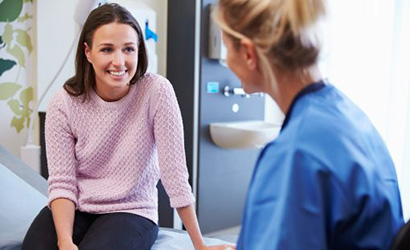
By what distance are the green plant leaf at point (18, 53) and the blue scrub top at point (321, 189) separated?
6.54 ft

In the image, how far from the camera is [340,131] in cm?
66

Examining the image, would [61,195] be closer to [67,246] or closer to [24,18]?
[67,246]

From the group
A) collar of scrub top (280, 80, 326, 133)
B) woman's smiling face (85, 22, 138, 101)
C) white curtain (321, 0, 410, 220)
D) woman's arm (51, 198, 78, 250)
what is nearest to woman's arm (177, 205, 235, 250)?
woman's arm (51, 198, 78, 250)

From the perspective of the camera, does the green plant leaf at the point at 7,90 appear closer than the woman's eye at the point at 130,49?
No

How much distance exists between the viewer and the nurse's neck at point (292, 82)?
2.39 feet

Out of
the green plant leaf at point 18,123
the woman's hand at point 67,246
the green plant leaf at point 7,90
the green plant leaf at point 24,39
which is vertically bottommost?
the woman's hand at point 67,246

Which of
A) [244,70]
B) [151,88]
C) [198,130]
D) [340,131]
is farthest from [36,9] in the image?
[340,131]

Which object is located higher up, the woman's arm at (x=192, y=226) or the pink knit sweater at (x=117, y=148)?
the pink knit sweater at (x=117, y=148)

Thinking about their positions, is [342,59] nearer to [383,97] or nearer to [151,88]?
[383,97]

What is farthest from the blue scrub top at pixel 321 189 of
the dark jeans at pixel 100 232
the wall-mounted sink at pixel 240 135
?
the wall-mounted sink at pixel 240 135

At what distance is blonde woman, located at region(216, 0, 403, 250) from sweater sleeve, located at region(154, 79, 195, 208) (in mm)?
625

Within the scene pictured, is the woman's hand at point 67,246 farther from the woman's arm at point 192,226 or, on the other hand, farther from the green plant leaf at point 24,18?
the green plant leaf at point 24,18

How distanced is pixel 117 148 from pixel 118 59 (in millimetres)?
268

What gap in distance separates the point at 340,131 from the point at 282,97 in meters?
0.12
